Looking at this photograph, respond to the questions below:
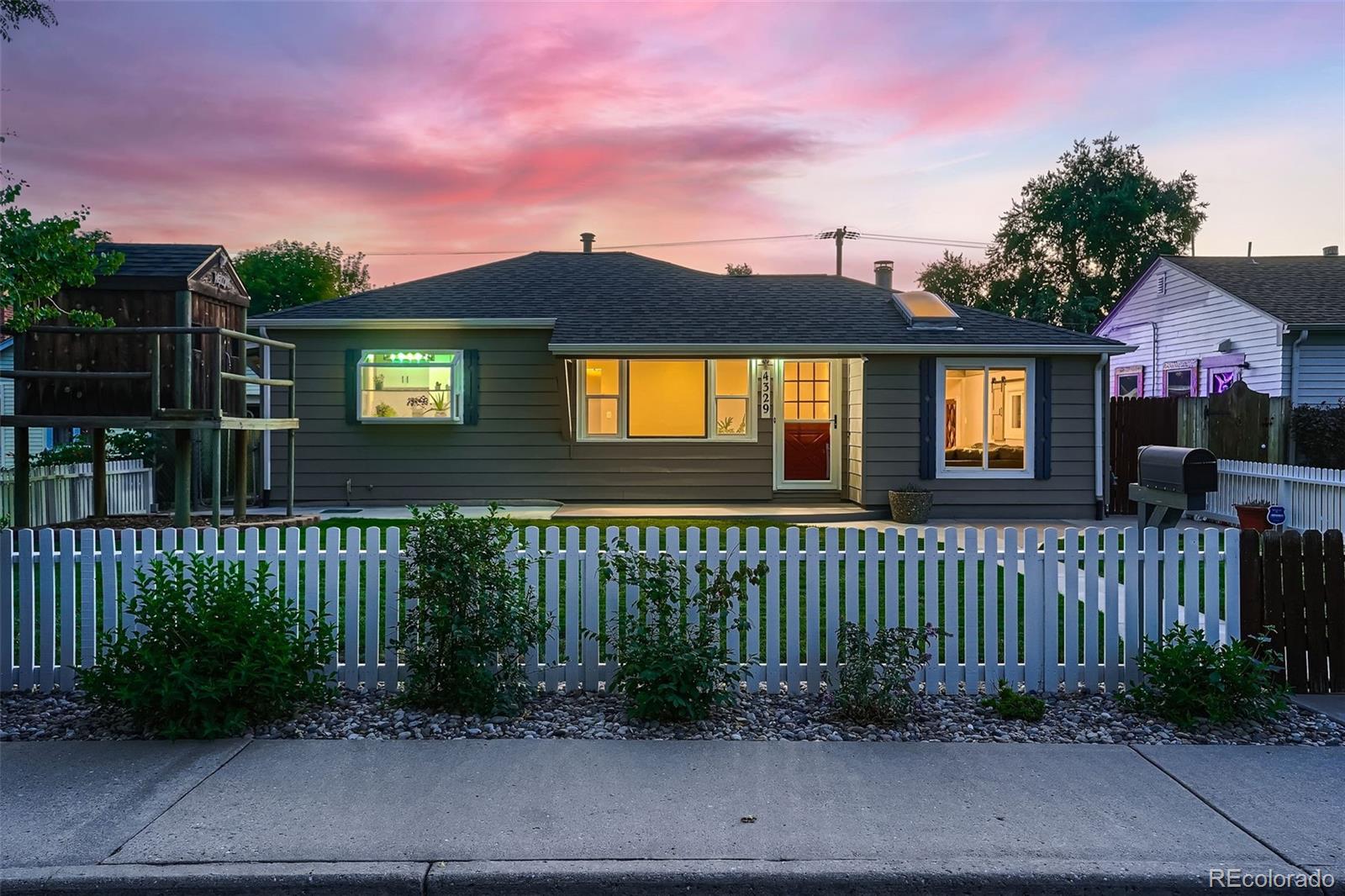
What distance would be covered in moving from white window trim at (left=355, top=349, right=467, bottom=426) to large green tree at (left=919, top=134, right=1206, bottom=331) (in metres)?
33.3

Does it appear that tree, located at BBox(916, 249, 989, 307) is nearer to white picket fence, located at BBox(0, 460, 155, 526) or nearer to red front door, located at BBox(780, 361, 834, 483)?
red front door, located at BBox(780, 361, 834, 483)

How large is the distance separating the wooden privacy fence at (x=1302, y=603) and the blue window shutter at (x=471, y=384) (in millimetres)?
10940

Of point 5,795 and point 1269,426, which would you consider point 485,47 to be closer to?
point 5,795

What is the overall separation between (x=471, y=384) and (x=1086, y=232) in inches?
1447

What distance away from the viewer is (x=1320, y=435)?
15055mm

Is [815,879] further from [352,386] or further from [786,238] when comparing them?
[786,238]

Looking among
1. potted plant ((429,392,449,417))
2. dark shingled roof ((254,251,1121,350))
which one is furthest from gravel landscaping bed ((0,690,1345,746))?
potted plant ((429,392,449,417))

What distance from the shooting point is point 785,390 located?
15.1 meters

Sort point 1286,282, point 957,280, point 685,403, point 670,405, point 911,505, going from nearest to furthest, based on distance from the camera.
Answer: point 911,505 < point 685,403 < point 670,405 < point 1286,282 < point 957,280

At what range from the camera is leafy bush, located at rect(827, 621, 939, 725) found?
15.1ft

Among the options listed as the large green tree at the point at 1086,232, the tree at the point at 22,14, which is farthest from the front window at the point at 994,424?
the large green tree at the point at 1086,232

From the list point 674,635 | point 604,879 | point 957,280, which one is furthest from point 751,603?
point 957,280

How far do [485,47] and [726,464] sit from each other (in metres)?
6.92

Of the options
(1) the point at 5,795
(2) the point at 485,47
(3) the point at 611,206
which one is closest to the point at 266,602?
(1) the point at 5,795
